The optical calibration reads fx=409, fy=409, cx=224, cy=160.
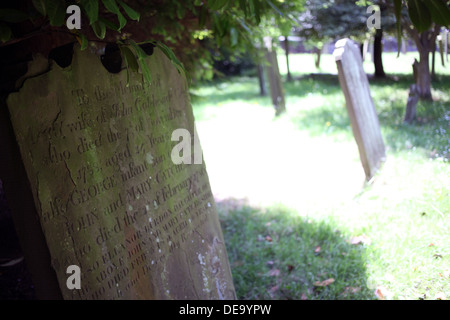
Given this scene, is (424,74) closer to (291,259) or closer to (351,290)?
(351,290)

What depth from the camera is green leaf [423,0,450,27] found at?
132 centimetres

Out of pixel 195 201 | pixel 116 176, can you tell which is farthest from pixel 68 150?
pixel 195 201

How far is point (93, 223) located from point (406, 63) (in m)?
2.61

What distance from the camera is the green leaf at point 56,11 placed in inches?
55.8

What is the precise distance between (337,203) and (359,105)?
114cm

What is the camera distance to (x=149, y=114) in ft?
8.29

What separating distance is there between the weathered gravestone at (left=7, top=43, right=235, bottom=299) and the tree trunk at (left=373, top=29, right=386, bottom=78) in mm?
2037

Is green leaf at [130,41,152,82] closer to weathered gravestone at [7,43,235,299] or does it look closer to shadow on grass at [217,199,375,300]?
weathered gravestone at [7,43,235,299]

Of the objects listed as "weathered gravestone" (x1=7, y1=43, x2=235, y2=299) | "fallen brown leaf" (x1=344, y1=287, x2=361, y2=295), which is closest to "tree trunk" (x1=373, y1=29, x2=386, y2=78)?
"weathered gravestone" (x1=7, y1=43, x2=235, y2=299)

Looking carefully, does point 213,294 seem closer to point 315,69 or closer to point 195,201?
point 195,201

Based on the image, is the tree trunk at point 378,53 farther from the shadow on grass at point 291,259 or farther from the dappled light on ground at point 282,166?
the shadow on grass at point 291,259

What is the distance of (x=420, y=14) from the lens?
136 centimetres

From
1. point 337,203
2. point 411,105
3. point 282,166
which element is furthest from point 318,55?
point 337,203
